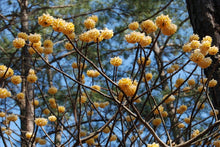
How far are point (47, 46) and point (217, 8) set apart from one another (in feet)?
3.00

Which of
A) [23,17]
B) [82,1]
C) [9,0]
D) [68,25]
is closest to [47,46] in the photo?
[68,25]

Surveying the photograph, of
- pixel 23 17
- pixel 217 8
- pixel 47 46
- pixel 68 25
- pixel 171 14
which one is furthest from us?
pixel 171 14

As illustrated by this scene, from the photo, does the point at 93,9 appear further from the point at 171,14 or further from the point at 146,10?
the point at 171,14

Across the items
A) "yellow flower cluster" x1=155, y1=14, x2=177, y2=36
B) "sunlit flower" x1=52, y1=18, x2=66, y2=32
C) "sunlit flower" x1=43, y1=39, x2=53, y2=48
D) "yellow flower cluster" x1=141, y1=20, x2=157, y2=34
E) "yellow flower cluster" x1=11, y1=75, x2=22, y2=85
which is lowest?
"yellow flower cluster" x1=155, y1=14, x2=177, y2=36

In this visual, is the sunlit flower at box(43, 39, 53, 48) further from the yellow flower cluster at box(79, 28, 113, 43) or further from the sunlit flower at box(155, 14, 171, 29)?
the sunlit flower at box(155, 14, 171, 29)

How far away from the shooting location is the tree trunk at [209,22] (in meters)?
1.30

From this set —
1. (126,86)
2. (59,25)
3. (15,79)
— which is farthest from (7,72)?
(126,86)

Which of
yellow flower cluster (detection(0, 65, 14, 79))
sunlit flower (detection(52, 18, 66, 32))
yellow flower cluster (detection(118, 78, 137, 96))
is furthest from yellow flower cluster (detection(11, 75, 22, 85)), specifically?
yellow flower cluster (detection(118, 78, 137, 96))

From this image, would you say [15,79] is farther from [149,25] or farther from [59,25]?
[149,25]

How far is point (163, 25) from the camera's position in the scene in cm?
79

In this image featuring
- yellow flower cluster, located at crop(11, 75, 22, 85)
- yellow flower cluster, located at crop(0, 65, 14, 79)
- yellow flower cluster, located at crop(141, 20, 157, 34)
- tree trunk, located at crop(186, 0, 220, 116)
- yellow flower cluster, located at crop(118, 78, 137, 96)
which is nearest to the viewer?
yellow flower cluster, located at crop(118, 78, 137, 96)

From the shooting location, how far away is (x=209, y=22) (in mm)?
1361

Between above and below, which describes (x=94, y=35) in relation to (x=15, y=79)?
below

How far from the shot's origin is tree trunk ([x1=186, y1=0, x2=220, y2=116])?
51.2 inches
